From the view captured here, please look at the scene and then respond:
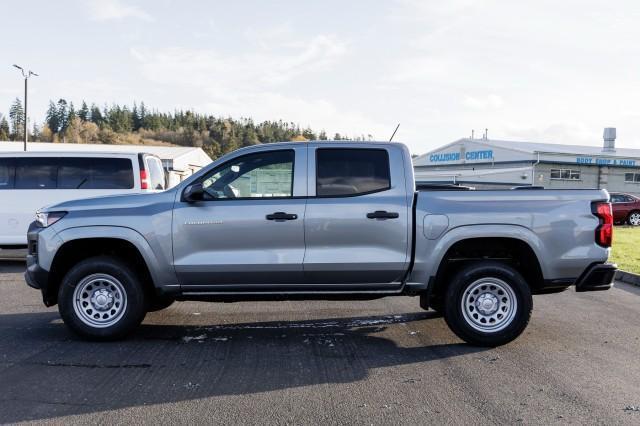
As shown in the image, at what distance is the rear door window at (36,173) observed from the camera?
37.3ft

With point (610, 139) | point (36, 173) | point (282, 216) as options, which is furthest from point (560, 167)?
point (282, 216)

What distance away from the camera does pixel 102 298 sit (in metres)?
5.85

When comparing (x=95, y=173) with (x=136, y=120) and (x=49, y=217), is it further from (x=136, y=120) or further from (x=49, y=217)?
(x=136, y=120)

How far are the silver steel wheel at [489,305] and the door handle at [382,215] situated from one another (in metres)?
1.08

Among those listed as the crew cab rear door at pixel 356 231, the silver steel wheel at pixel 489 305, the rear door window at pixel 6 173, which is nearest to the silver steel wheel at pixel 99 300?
the crew cab rear door at pixel 356 231

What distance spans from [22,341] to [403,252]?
4.08m

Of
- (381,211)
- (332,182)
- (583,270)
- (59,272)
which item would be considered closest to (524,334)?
(583,270)

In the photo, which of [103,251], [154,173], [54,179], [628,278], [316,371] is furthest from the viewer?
[154,173]

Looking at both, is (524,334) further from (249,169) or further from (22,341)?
(22,341)

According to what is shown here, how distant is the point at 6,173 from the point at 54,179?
1.04 metres

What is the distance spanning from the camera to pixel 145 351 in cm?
550

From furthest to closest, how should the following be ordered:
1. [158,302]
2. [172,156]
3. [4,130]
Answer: [4,130]
[172,156]
[158,302]

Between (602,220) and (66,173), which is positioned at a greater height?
(66,173)

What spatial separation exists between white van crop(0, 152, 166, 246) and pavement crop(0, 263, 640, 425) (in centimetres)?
431
